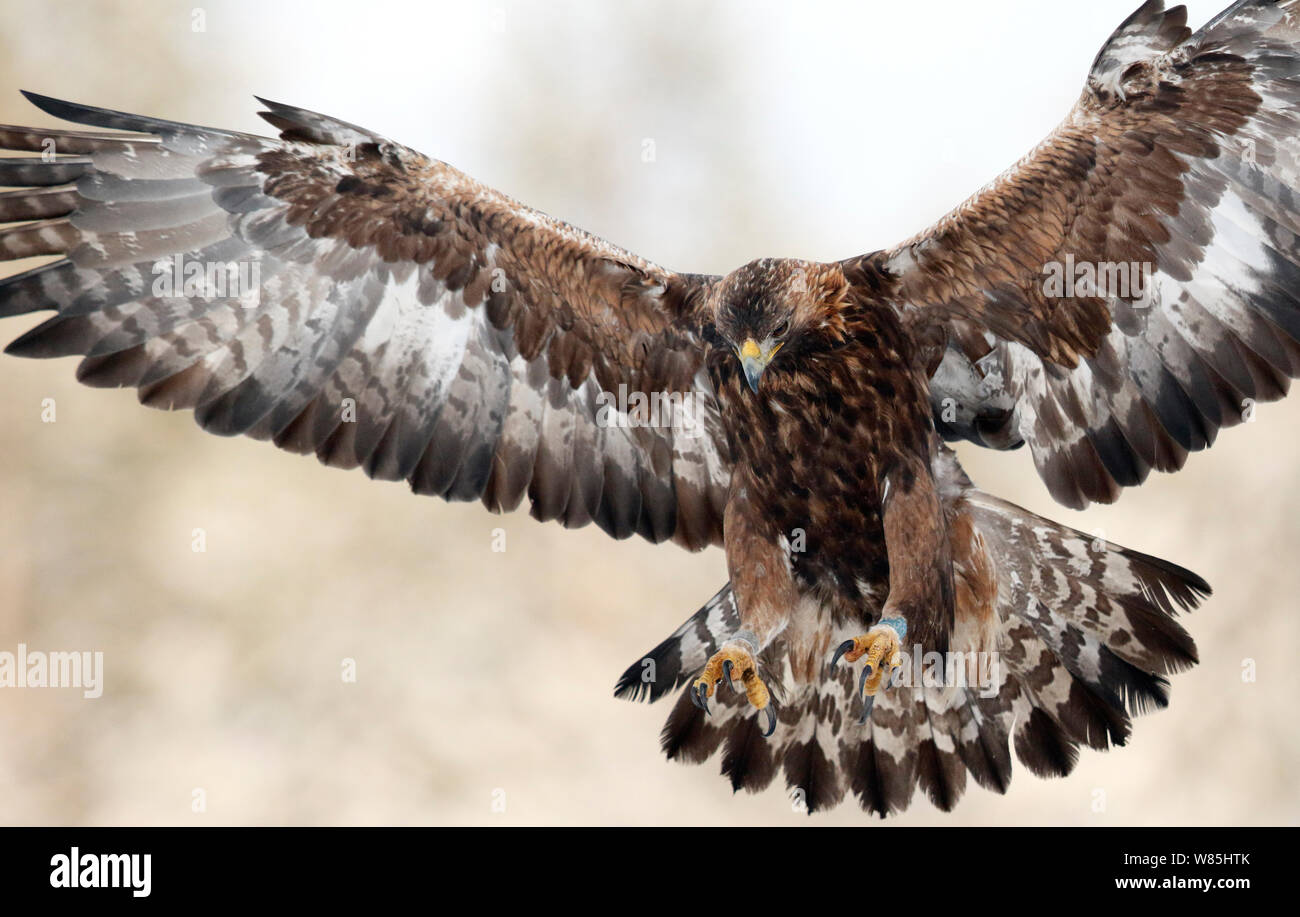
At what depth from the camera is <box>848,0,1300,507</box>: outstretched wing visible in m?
3.88

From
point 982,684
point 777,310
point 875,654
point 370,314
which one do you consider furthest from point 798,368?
point 370,314

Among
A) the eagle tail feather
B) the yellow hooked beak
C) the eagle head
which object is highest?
the eagle head

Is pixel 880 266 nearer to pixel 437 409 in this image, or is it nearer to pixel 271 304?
pixel 437 409

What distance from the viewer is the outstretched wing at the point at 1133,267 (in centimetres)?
Answer: 388

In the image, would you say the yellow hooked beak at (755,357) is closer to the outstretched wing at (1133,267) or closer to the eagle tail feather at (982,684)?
the outstretched wing at (1133,267)

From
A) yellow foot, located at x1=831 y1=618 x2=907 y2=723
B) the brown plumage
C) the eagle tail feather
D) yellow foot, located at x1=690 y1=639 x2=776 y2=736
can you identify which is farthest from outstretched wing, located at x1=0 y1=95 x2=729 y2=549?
yellow foot, located at x1=831 y1=618 x2=907 y2=723

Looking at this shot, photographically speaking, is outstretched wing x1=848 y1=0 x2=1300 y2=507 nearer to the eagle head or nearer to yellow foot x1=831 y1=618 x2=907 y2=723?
the eagle head

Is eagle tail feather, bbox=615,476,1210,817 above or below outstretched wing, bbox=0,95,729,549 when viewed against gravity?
below

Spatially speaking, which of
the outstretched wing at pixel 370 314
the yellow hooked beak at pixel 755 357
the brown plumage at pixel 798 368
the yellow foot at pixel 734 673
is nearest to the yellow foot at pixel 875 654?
the brown plumage at pixel 798 368

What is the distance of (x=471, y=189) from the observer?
4.64 metres

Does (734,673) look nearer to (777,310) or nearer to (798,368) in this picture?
(798,368)

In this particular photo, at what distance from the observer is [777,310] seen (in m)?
4.21

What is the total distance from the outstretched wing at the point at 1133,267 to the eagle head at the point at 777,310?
17 cm

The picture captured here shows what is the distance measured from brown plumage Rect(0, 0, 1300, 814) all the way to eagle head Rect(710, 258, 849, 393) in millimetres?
13
